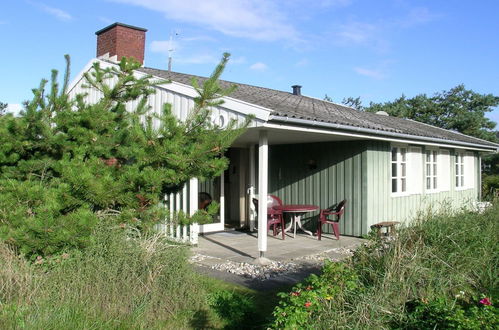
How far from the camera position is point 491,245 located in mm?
4766

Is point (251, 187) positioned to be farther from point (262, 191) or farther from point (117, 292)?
point (117, 292)

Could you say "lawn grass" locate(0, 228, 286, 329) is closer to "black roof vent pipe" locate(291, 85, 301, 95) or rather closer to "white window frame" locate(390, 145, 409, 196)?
"white window frame" locate(390, 145, 409, 196)

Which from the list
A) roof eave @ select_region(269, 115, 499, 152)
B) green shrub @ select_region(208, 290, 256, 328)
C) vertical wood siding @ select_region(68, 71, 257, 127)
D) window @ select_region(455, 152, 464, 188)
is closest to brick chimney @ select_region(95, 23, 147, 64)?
vertical wood siding @ select_region(68, 71, 257, 127)

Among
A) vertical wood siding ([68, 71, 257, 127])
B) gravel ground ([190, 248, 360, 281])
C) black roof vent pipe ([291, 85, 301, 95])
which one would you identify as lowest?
gravel ground ([190, 248, 360, 281])

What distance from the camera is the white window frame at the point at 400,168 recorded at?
440 inches

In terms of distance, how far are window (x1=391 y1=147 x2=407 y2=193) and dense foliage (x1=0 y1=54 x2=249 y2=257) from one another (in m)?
7.01

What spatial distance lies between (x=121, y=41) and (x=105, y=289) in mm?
7923

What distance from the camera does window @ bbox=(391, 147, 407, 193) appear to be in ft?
37.0

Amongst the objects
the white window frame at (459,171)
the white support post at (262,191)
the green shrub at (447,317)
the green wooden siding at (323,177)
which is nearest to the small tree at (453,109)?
the white window frame at (459,171)

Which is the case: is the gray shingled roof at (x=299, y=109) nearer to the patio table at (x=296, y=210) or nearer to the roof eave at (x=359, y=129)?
the roof eave at (x=359, y=129)

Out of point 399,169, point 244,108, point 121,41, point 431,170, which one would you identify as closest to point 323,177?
point 399,169

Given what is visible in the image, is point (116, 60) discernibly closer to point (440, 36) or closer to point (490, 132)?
point (440, 36)

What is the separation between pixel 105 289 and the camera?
4.27 m

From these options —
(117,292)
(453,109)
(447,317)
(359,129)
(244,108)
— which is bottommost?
(117,292)
